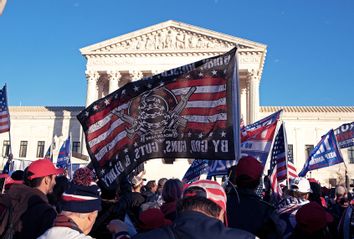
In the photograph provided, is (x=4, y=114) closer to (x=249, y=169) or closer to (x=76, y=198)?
(x=76, y=198)

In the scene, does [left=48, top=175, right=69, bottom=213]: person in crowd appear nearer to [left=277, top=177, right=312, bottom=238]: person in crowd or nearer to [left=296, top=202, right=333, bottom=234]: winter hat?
[left=277, top=177, right=312, bottom=238]: person in crowd

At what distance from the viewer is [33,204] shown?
384 centimetres

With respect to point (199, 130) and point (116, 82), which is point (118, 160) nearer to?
point (199, 130)

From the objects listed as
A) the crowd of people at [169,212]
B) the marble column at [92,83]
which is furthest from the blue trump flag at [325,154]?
the marble column at [92,83]

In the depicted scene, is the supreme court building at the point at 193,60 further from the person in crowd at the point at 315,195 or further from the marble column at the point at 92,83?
the person in crowd at the point at 315,195

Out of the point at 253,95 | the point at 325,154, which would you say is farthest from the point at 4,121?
the point at 253,95

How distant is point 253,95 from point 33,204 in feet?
132

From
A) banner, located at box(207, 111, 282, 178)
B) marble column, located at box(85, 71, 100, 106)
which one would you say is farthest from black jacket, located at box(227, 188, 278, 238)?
marble column, located at box(85, 71, 100, 106)

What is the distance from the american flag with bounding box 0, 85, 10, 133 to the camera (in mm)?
12852

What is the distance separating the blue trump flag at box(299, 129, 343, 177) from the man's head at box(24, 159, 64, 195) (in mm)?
9903

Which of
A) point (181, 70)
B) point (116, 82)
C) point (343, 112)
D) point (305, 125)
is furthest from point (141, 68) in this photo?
point (181, 70)

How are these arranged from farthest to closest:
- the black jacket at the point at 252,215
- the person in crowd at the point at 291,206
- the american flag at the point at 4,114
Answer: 1. the american flag at the point at 4,114
2. the person in crowd at the point at 291,206
3. the black jacket at the point at 252,215

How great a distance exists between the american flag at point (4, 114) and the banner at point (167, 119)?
29.0 feet

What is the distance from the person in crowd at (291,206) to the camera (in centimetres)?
415
